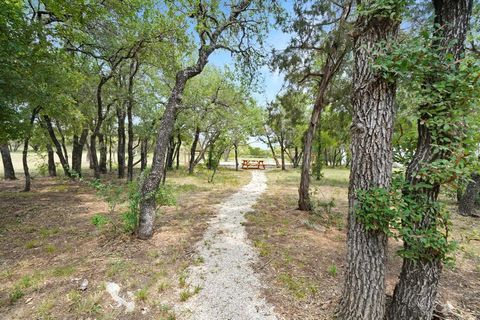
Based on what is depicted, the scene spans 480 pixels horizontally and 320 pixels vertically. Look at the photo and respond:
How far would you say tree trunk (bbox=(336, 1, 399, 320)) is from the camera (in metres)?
2.06

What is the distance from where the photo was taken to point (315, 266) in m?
3.61

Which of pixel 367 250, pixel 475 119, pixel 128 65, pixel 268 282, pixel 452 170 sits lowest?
pixel 268 282

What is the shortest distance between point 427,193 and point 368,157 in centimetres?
59

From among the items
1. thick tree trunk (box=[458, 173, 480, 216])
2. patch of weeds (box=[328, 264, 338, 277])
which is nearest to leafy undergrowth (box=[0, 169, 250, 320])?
patch of weeds (box=[328, 264, 338, 277])

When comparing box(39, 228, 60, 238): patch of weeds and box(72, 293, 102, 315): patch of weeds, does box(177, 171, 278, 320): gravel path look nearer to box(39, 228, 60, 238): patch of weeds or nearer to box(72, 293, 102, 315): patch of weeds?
box(72, 293, 102, 315): patch of weeds

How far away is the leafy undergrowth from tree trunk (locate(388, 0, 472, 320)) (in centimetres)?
262

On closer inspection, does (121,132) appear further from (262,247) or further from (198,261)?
(262,247)

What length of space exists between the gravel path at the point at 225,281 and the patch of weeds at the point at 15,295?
6.86 feet

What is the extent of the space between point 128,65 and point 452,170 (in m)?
11.9

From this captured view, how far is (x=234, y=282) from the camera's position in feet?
10.4

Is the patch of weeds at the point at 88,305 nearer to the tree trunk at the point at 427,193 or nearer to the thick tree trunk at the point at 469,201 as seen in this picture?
the tree trunk at the point at 427,193

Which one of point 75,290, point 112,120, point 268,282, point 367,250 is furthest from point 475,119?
point 112,120

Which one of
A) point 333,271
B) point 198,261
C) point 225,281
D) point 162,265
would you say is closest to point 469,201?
point 333,271

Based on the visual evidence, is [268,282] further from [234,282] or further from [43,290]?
[43,290]
